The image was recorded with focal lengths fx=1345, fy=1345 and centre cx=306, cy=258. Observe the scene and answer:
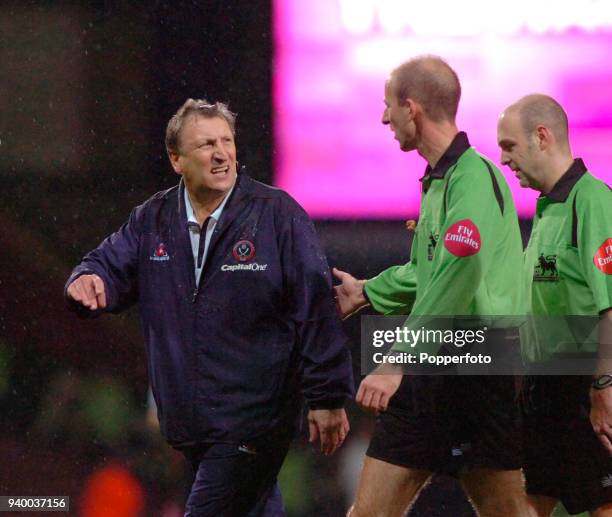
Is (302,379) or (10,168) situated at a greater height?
(10,168)

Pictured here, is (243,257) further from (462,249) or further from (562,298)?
(562,298)

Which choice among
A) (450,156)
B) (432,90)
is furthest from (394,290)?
(432,90)

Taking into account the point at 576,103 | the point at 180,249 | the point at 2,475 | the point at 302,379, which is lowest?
the point at 2,475

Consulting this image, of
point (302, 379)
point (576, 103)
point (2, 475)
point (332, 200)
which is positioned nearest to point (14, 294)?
point (2, 475)

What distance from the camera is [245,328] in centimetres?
370

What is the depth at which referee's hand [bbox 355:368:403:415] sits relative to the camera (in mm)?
3420

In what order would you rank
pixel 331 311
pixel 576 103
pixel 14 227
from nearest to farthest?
pixel 331 311
pixel 576 103
pixel 14 227

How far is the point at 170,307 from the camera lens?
3.73m

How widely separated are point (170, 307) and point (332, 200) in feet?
3.92

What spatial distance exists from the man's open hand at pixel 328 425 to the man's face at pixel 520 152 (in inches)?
34.6

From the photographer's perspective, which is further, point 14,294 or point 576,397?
point 14,294

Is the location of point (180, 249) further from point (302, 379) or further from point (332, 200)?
point (332, 200)

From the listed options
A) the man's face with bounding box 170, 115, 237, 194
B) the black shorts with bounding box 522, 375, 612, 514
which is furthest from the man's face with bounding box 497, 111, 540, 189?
the man's face with bounding box 170, 115, 237, 194

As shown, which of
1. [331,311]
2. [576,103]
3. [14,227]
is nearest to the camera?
[331,311]
